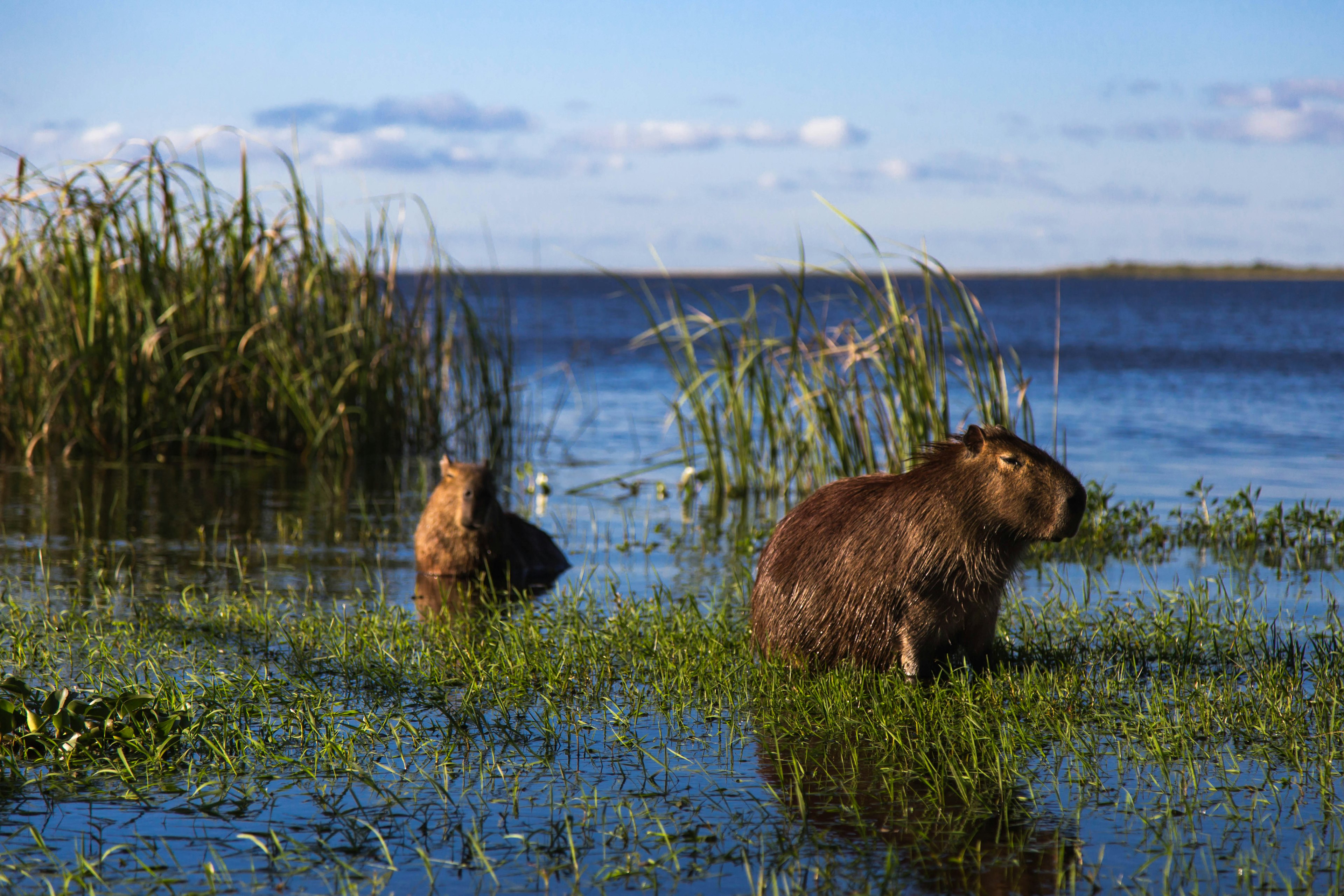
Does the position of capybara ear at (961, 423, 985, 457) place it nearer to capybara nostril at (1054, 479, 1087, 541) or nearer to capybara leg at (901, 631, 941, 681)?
capybara nostril at (1054, 479, 1087, 541)

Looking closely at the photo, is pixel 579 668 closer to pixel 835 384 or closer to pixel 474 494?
pixel 474 494

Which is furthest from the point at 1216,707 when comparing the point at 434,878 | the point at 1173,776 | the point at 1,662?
the point at 1,662

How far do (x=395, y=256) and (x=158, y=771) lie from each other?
8.09 m

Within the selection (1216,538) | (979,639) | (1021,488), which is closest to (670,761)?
(979,639)

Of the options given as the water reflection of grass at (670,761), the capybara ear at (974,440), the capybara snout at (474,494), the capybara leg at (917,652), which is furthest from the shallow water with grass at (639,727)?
the capybara ear at (974,440)

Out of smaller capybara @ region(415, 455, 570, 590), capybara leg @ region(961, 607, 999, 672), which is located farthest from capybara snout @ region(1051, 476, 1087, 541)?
smaller capybara @ region(415, 455, 570, 590)

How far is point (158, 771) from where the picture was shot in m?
3.57

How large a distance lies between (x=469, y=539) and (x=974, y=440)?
365 centimetres

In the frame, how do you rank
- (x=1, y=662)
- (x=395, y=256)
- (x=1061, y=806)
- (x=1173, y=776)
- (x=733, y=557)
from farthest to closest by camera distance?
(x=395, y=256) < (x=733, y=557) < (x=1, y=662) < (x=1173, y=776) < (x=1061, y=806)

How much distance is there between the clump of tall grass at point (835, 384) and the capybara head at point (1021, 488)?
2.96 meters

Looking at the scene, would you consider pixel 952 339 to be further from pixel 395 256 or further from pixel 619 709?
pixel 619 709

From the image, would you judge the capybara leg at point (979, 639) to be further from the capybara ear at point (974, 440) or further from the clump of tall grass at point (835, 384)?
the clump of tall grass at point (835, 384)

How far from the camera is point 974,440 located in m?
4.51

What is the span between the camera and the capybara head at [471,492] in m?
6.99
